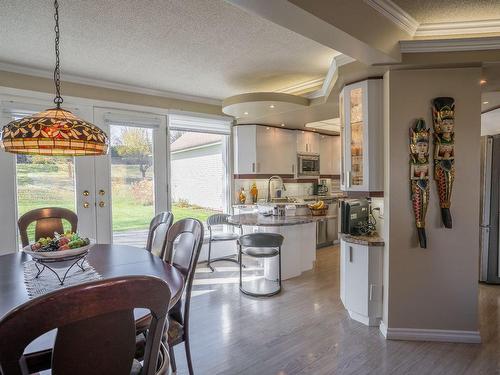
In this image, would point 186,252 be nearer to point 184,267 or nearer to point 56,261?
point 184,267

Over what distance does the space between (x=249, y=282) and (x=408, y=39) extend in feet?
9.88

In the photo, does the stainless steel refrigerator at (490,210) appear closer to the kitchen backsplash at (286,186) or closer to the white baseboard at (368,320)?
the white baseboard at (368,320)

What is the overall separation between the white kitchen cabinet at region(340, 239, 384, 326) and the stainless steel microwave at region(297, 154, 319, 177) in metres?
2.98

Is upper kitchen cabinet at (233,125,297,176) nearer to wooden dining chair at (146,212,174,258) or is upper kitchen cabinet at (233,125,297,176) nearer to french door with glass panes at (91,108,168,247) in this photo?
french door with glass panes at (91,108,168,247)

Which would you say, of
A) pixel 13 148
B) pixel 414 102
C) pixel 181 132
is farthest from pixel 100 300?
pixel 181 132

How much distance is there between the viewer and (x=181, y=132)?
473 centimetres

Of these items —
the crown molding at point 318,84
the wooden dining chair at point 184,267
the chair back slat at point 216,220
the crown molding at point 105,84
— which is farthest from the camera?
the chair back slat at point 216,220

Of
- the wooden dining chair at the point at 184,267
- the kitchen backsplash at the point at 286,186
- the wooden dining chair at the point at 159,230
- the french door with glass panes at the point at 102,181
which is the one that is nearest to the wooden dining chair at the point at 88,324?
the wooden dining chair at the point at 184,267

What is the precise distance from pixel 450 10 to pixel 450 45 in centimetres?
24

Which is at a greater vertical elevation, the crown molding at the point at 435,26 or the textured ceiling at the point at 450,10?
the textured ceiling at the point at 450,10

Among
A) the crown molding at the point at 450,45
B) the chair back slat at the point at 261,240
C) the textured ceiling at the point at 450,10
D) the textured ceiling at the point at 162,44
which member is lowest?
the chair back slat at the point at 261,240

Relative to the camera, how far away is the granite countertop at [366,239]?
2.62 meters

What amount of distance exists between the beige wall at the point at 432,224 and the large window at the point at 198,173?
10.1 feet

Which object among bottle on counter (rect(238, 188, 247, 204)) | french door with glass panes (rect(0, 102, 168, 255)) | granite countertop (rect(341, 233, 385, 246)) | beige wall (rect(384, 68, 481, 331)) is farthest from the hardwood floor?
bottle on counter (rect(238, 188, 247, 204))
